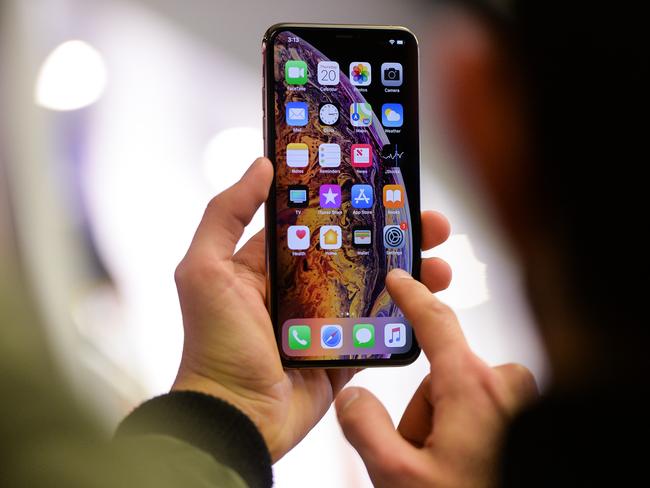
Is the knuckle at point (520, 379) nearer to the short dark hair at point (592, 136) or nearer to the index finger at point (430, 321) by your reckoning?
the index finger at point (430, 321)

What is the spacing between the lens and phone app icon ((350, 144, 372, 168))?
52 centimetres

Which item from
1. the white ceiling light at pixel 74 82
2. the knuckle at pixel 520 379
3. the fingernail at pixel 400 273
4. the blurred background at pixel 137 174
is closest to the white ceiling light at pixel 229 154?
the blurred background at pixel 137 174

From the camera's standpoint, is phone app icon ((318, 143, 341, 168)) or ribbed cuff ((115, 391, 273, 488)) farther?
phone app icon ((318, 143, 341, 168))

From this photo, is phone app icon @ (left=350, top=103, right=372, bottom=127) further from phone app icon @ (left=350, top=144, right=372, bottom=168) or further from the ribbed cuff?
the ribbed cuff

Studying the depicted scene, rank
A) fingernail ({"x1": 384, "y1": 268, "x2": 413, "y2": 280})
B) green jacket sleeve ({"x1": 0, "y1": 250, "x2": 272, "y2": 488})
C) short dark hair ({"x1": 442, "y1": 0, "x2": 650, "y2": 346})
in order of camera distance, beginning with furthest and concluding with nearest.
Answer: short dark hair ({"x1": 442, "y1": 0, "x2": 650, "y2": 346}), fingernail ({"x1": 384, "y1": 268, "x2": 413, "y2": 280}), green jacket sleeve ({"x1": 0, "y1": 250, "x2": 272, "y2": 488})

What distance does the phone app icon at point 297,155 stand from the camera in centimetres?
51

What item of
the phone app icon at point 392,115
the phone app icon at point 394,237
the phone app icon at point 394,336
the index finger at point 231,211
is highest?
the phone app icon at point 392,115

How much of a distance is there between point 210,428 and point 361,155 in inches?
10.3

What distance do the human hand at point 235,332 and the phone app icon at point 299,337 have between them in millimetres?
17

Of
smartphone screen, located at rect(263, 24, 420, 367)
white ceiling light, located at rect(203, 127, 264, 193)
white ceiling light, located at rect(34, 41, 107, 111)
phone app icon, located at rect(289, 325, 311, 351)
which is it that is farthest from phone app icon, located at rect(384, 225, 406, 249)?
white ceiling light, located at rect(34, 41, 107, 111)

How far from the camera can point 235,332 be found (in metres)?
0.48

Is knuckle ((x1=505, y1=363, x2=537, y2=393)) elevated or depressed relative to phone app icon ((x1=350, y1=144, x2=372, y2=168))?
depressed

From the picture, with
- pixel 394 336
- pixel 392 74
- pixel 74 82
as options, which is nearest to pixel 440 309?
pixel 394 336

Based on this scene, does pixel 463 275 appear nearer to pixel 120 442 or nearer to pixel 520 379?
pixel 520 379
